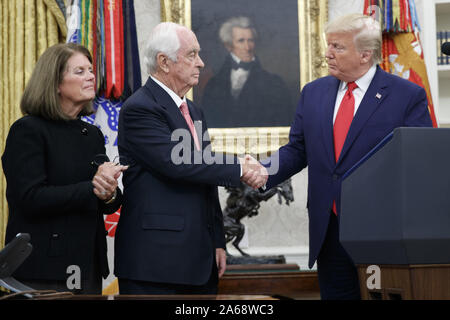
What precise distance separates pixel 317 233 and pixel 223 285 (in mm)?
1828

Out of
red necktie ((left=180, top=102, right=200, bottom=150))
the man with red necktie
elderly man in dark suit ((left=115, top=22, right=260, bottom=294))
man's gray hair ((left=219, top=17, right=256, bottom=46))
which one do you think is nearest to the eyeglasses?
elderly man in dark suit ((left=115, top=22, right=260, bottom=294))

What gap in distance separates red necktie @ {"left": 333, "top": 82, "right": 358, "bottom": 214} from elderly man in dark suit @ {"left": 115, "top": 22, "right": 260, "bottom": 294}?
375mm

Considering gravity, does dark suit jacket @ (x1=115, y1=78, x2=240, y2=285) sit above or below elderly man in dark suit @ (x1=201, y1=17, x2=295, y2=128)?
below

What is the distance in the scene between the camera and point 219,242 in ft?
8.01

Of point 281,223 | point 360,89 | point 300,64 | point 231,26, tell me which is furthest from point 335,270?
point 231,26

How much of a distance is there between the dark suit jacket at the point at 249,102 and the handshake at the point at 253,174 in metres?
2.48

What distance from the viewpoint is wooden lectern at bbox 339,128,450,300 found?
1.51 meters

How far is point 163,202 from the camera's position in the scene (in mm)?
2174

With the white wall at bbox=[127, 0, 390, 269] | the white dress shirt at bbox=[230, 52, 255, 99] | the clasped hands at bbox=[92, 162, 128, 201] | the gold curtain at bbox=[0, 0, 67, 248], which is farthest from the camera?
the white dress shirt at bbox=[230, 52, 255, 99]

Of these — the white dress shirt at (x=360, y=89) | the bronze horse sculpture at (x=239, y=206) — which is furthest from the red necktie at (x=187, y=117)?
the bronze horse sculpture at (x=239, y=206)

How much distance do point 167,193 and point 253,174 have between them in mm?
412

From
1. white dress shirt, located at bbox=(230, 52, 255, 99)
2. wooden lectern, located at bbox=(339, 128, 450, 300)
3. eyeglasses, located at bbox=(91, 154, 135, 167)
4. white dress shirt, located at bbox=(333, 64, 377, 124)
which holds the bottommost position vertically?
wooden lectern, located at bbox=(339, 128, 450, 300)

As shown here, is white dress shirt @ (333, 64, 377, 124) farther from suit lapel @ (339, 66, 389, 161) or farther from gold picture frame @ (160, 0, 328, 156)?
gold picture frame @ (160, 0, 328, 156)
